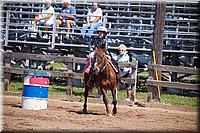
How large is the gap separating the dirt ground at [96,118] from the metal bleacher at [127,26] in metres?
3.80

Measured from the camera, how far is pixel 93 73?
1160 cm

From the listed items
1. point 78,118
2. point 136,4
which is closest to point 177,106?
point 78,118

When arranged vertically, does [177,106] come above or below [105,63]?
below

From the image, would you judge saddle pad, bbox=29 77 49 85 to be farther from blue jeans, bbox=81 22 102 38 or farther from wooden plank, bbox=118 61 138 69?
blue jeans, bbox=81 22 102 38

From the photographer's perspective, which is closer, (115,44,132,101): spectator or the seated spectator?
(115,44,132,101): spectator

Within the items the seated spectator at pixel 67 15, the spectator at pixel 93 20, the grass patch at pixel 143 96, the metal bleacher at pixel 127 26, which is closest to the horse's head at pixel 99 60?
the grass patch at pixel 143 96

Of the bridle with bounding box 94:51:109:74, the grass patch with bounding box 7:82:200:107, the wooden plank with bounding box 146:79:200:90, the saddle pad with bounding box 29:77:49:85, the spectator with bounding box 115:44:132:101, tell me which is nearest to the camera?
the bridle with bounding box 94:51:109:74

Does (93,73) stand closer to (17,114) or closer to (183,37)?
(17,114)

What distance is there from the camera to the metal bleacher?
671 inches

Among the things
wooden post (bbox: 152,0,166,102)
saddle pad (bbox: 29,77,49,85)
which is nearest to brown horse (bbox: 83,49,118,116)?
saddle pad (bbox: 29,77,49,85)

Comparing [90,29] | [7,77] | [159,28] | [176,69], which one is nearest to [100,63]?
[176,69]

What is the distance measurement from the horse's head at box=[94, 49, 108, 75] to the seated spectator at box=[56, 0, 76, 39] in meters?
5.92

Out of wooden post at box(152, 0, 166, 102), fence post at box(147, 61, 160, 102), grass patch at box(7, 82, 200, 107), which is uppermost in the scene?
wooden post at box(152, 0, 166, 102)

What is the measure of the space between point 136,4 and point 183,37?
87.1 inches
